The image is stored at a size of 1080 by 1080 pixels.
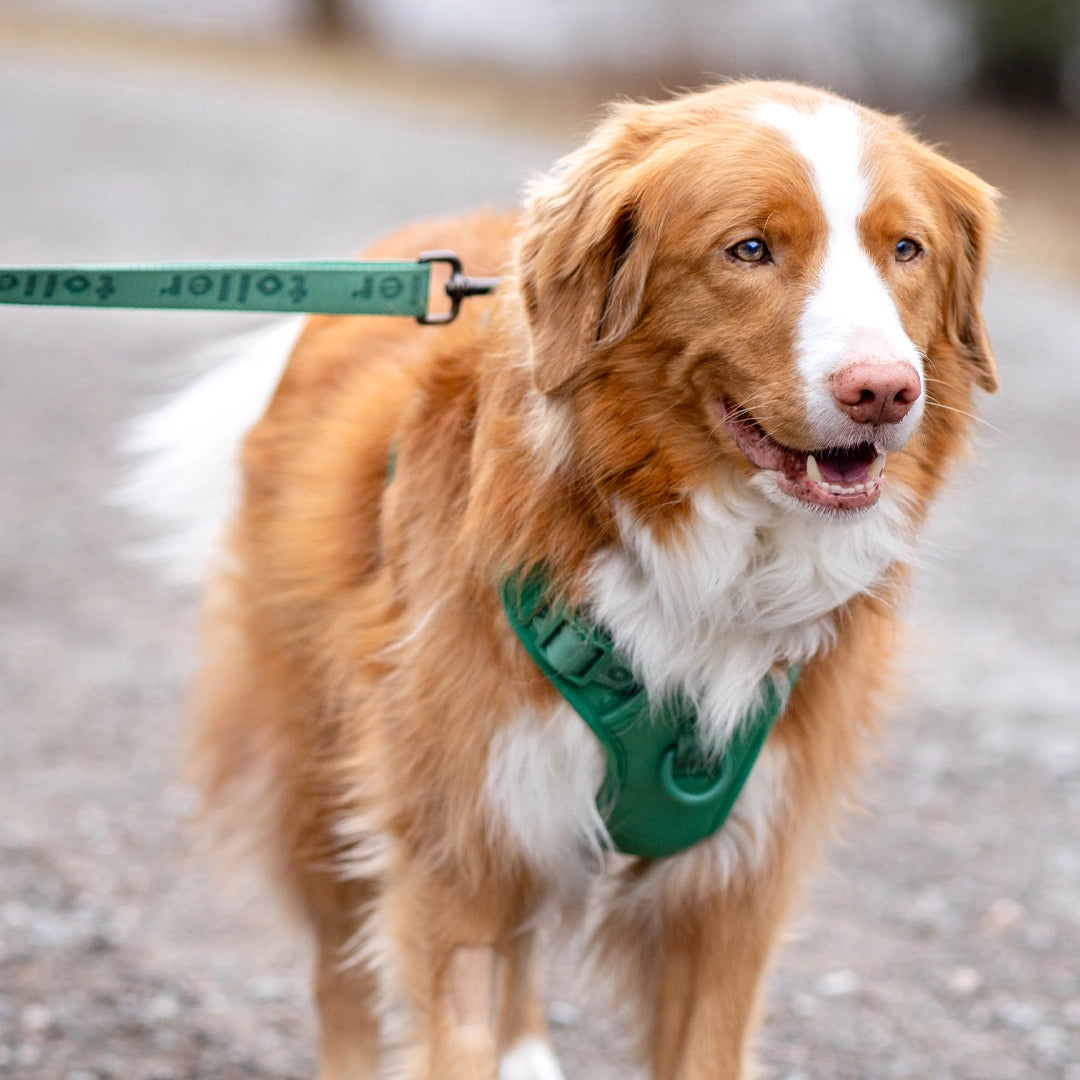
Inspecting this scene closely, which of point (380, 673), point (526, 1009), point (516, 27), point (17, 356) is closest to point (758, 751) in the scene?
point (380, 673)

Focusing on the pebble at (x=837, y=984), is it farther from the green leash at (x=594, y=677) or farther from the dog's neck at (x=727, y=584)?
the dog's neck at (x=727, y=584)

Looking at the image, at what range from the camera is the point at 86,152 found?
48.4ft

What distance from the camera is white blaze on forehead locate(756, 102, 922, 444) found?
90.0 inches

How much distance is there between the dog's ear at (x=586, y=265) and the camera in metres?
2.50

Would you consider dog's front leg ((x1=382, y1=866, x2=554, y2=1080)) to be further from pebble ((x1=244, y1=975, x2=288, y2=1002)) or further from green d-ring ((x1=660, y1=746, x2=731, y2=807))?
pebble ((x1=244, y1=975, x2=288, y2=1002))

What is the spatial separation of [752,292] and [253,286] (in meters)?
1.05

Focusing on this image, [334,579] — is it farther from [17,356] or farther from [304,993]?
[17,356]

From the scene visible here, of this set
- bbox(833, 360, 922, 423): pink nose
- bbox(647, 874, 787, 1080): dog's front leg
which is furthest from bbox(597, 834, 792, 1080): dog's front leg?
bbox(833, 360, 922, 423): pink nose

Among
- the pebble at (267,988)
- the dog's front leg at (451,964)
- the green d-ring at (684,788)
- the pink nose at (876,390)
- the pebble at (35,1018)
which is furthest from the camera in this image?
the pebble at (267,988)

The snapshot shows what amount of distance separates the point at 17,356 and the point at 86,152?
6.11m

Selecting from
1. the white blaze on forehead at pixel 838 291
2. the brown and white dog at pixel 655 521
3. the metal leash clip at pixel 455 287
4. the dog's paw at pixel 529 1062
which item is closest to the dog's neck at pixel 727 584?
the brown and white dog at pixel 655 521

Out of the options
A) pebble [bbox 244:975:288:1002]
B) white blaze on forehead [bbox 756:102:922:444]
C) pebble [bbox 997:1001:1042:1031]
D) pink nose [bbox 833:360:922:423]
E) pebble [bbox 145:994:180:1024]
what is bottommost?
pebble [bbox 244:975:288:1002]

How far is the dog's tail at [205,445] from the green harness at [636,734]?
5.00ft

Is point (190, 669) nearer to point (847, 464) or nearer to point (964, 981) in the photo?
point (964, 981)
